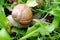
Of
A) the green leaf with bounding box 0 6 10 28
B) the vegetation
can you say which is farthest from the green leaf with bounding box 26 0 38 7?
the green leaf with bounding box 0 6 10 28

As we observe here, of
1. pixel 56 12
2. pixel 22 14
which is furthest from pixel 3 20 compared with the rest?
pixel 56 12

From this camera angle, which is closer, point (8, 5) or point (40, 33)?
point (40, 33)

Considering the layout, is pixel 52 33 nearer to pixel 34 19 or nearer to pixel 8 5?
pixel 34 19

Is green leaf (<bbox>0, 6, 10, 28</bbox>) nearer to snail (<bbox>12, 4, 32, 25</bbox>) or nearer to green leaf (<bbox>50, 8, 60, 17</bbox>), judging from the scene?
snail (<bbox>12, 4, 32, 25</bbox>)

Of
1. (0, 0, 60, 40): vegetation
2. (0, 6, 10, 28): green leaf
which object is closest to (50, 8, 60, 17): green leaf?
(0, 0, 60, 40): vegetation

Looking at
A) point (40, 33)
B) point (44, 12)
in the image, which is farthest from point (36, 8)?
point (40, 33)

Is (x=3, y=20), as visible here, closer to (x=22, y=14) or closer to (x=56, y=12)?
(x=22, y=14)

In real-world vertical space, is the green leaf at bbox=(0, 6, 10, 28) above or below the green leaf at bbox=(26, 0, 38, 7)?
below

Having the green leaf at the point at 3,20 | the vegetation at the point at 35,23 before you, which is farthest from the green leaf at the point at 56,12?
the green leaf at the point at 3,20
